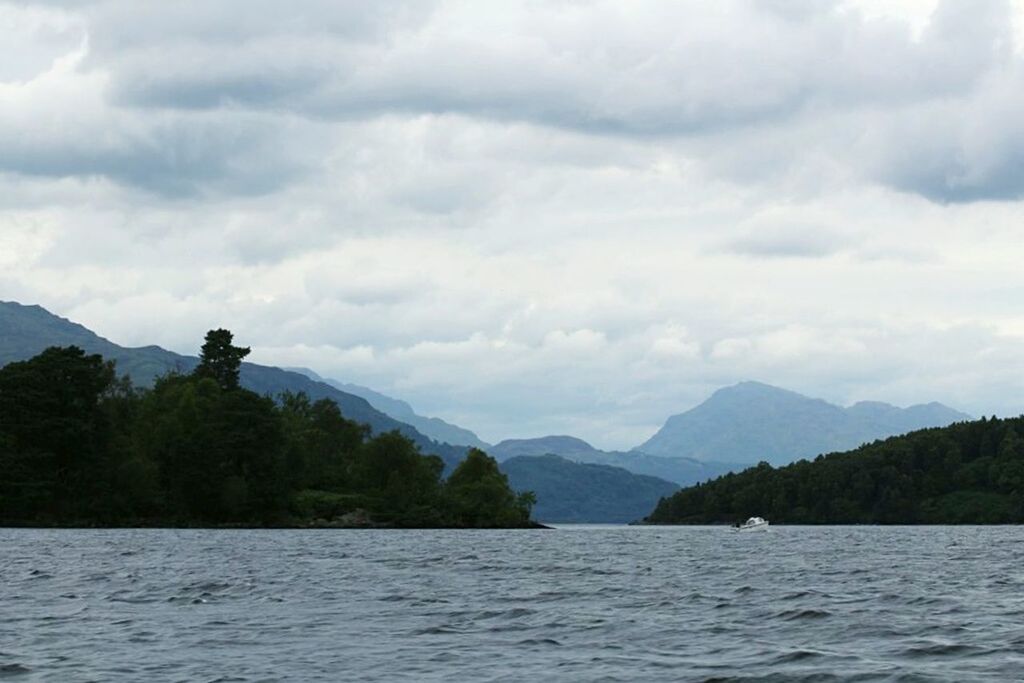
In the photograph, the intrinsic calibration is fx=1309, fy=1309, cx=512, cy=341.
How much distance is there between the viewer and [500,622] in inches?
2121

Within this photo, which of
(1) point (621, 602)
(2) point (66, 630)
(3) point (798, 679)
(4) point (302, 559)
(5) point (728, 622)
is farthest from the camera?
(4) point (302, 559)

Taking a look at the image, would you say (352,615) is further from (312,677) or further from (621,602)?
(312,677)

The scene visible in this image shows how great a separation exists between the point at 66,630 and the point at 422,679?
18.1 metres

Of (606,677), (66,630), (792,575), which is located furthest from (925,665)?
(792,575)

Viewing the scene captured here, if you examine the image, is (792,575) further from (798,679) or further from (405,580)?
(798,679)

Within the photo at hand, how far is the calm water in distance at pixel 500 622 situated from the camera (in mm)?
39656

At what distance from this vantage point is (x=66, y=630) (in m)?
49.0

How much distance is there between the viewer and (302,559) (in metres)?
106

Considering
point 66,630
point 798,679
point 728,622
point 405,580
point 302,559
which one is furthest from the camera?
point 302,559

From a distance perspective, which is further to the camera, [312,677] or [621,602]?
[621,602]

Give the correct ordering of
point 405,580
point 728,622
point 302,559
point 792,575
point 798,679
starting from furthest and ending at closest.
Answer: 1. point 302,559
2. point 792,575
3. point 405,580
4. point 728,622
5. point 798,679

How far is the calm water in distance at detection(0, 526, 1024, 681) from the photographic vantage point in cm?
3966

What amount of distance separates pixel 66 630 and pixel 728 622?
26152 millimetres

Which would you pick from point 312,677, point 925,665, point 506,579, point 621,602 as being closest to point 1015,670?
point 925,665
